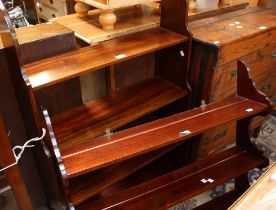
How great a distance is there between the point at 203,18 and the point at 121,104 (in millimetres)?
757

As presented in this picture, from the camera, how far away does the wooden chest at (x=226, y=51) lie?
138 centimetres

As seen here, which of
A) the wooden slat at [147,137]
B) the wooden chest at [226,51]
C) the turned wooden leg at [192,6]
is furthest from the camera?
the turned wooden leg at [192,6]

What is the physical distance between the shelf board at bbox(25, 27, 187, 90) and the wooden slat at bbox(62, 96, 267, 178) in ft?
0.88

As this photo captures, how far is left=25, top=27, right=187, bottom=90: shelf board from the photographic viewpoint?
0.99 m

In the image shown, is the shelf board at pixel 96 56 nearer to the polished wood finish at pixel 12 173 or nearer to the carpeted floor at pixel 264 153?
the polished wood finish at pixel 12 173

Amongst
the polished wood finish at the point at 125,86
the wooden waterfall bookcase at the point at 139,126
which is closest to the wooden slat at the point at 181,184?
the wooden waterfall bookcase at the point at 139,126

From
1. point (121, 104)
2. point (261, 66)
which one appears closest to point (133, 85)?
point (121, 104)

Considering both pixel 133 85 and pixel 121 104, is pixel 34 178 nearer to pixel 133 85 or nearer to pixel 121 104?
pixel 121 104

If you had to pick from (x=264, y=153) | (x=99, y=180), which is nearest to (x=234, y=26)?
(x=264, y=153)

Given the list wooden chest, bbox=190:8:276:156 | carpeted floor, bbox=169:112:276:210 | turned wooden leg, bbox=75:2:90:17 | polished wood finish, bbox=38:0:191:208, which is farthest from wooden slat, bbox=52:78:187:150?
carpeted floor, bbox=169:112:276:210

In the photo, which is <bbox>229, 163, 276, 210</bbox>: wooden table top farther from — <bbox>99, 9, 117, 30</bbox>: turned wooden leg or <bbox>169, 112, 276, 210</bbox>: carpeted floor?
<bbox>99, 9, 117, 30</bbox>: turned wooden leg

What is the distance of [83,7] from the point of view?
1.38 m

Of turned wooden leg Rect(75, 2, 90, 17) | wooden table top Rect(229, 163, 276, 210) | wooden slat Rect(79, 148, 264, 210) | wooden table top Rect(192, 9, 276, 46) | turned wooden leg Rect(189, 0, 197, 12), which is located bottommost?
wooden slat Rect(79, 148, 264, 210)

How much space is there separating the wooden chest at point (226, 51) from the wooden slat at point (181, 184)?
0.32 metres
